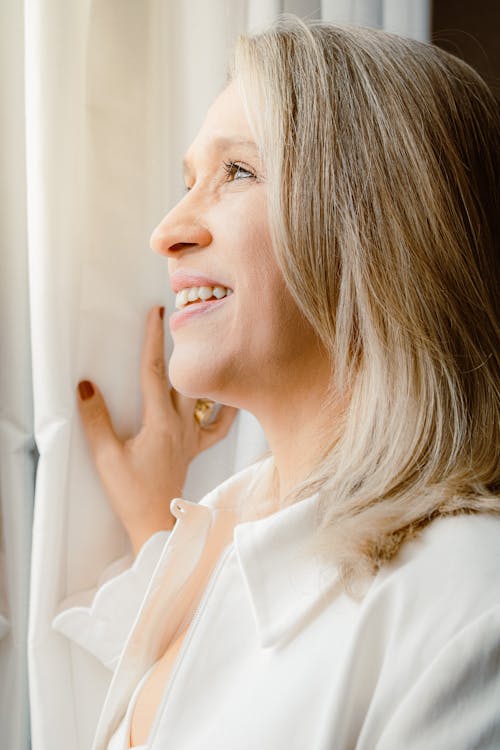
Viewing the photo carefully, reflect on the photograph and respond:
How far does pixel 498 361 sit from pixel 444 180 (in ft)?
0.67

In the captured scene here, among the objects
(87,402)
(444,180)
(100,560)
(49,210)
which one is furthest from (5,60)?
(100,560)

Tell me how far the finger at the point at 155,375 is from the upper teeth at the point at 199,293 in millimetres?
239

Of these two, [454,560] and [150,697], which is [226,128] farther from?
[150,697]

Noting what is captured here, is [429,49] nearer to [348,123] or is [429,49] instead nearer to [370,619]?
[348,123]

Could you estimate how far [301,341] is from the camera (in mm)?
875

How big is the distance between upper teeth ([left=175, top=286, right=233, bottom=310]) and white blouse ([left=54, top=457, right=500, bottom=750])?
0.83 ft

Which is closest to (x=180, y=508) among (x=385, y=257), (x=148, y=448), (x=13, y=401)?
(x=148, y=448)

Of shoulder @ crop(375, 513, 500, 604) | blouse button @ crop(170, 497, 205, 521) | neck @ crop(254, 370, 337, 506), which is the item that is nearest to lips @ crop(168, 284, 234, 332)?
neck @ crop(254, 370, 337, 506)

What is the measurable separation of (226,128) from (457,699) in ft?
2.13

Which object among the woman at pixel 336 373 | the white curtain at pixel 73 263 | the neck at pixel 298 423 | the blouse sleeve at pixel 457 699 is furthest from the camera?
the white curtain at pixel 73 263

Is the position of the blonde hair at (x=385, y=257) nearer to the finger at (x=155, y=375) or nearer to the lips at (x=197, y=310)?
the lips at (x=197, y=310)

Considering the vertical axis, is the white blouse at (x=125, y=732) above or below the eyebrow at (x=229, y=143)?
below

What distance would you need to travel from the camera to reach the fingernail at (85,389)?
1095 millimetres

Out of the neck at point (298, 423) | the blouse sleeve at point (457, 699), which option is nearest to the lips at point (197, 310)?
the neck at point (298, 423)
